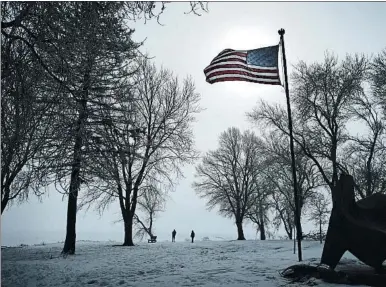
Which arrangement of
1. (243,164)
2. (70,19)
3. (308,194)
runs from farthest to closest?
1. (243,164)
2. (308,194)
3. (70,19)

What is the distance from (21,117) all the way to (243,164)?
29452 mm

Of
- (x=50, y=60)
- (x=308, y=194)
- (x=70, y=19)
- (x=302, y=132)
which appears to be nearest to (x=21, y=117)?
(x=50, y=60)

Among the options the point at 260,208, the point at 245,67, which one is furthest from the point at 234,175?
the point at 245,67

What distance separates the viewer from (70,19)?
668 cm

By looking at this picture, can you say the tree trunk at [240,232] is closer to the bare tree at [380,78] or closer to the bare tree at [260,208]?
the bare tree at [260,208]

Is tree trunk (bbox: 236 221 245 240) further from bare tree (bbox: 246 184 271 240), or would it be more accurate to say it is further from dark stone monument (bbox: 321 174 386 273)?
dark stone monument (bbox: 321 174 386 273)

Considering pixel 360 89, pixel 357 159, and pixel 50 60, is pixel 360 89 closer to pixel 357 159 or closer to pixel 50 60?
pixel 357 159

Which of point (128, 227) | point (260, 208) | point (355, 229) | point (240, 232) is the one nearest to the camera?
point (355, 229)

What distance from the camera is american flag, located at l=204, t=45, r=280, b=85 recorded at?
31.9 feet

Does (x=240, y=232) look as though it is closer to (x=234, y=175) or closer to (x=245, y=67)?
(x=234, y=175)

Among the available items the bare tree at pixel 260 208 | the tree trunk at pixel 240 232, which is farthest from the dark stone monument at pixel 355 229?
the bare tree at pixel 260 208

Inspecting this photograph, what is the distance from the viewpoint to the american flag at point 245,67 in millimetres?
9711

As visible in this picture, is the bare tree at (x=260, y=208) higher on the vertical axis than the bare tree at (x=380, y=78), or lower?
lower

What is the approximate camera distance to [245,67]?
32.1 feet
